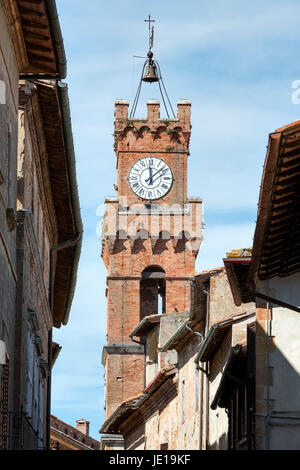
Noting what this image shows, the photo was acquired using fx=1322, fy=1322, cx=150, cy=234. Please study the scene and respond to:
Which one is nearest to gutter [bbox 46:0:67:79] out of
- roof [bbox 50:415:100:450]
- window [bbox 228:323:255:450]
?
window [bbox 228:323:255:450]

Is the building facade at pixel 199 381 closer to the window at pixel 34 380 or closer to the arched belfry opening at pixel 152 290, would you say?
the window at pixel 34 380

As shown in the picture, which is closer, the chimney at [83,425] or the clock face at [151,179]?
the clock face at [151,179]

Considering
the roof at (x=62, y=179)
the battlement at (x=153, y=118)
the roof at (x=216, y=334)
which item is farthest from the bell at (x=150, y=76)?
the roof at (x=216, y=334)

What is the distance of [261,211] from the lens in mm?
16469

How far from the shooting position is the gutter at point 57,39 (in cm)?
1611

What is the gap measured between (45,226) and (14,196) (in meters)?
8.09

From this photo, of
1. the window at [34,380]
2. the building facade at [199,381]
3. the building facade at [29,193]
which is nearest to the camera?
the building facade at [29,193]

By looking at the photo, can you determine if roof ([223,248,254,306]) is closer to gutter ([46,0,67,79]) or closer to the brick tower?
gutter ([46,0,67,79])

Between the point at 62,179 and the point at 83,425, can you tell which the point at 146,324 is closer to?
the point at 62,179

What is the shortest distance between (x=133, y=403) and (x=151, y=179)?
26115 millimetres

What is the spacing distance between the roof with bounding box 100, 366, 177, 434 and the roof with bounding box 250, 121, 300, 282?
16.1 metres

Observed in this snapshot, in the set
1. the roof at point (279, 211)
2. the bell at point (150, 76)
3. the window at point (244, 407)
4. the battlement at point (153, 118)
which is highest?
the bell at point (150, 76)

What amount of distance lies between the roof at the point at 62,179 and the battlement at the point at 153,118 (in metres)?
33.4
